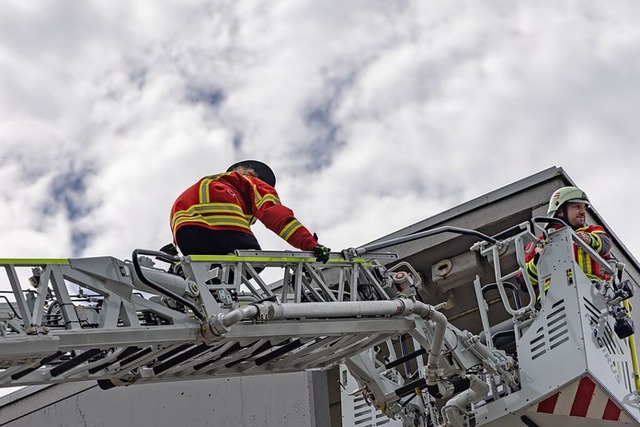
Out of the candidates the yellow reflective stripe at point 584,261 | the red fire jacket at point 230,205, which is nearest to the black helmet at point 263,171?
the red fire jacket at point 230,205

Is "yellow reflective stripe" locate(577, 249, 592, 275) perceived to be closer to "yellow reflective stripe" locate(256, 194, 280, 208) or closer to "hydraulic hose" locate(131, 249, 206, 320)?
"yellow reflective stripe" locate(256, 194, 280, 208)

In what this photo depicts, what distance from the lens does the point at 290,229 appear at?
7.19 meters

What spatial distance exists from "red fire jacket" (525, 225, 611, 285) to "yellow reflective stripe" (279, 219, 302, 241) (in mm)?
1942

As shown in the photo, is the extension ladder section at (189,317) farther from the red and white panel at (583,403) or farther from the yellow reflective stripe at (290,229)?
the red and white panel at (583,403)

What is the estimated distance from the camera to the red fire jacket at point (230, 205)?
7332mm

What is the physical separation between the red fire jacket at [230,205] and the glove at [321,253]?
193 mm

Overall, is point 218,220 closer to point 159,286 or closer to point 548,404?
point 159,286

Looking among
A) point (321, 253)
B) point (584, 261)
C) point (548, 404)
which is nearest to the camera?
point (321, 253)

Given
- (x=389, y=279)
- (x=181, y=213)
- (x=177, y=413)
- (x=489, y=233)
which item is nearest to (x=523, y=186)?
(x=489, y=233)

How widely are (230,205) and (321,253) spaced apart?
83 cm

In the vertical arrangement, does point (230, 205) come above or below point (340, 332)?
above

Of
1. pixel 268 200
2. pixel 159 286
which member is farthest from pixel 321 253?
pixel 159 286

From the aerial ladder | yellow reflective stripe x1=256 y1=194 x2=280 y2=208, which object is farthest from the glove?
yellow reflective stripe x1=256 y1=194 x2=280 y2=208

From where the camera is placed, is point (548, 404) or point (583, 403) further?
point (548, 404)
